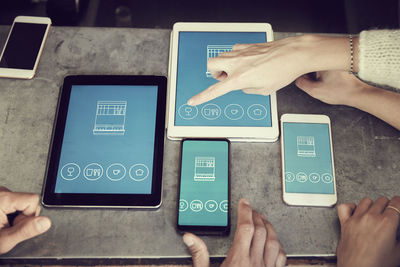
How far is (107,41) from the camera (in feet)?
3.28

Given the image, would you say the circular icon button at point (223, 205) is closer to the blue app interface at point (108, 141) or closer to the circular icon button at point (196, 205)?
the circular icon button at point (196, 205)

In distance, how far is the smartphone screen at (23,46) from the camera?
3.09ft

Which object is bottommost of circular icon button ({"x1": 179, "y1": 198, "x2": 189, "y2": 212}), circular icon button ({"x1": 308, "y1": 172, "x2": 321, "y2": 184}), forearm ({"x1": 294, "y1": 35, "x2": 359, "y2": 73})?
circular icon button ({"x1": 179, "y1": 198, "x2": 189, "y2": 212})

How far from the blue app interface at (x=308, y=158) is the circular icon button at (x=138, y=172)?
0.36 metres

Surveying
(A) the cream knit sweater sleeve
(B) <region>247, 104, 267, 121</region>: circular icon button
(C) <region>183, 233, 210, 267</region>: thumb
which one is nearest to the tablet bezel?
(C) <region>183, 233, 210, 267</region>: thumb

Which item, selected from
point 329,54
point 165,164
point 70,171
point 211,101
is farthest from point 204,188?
point 329,54

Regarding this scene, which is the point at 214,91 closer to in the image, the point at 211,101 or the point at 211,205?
the point at 211,101

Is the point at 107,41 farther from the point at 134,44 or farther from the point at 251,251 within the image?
the point at 251,251

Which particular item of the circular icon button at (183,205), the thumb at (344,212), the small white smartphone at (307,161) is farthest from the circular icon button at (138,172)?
the thumb at (344,212)

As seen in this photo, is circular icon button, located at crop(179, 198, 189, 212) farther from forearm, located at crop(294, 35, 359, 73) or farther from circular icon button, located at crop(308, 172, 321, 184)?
forearm, located at crop(294, 35, 359, 73)

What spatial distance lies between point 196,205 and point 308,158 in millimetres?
316

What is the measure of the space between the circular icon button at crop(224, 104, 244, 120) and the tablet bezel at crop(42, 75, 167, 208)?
0.17 m

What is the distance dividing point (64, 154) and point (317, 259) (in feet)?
2.26

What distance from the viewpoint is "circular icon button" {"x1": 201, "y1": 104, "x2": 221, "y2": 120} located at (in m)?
0.87
